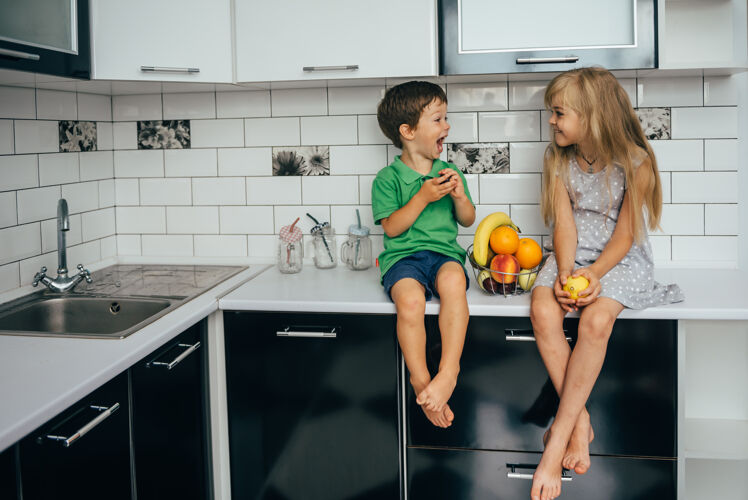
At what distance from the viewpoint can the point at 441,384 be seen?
1771 mm

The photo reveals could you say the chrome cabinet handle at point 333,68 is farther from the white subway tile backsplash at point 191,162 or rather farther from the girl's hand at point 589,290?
the girl's hand at point 589,290

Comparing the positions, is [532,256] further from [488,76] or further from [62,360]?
[62,360]

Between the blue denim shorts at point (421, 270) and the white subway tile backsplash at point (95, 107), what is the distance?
3.88 ft

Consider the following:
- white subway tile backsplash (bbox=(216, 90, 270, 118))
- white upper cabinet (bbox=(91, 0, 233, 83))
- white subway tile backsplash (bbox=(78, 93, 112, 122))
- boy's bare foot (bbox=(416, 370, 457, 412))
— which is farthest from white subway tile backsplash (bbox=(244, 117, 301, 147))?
boy's bare foot (bbox=(416, 370, 457, 412))

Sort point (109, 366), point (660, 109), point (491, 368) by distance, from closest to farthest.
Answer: point (109, 366)
point (491, 368)
point (660, 109)

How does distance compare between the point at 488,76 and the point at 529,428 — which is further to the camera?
the point at 488,76

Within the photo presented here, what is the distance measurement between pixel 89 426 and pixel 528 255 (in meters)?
1.18

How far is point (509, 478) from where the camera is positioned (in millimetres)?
1898

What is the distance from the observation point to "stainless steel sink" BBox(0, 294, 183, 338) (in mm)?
1947

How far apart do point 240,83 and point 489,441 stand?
49.4 inches

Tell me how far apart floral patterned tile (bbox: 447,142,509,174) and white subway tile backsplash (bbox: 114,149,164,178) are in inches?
40.5

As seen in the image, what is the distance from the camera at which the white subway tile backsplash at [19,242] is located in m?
2.01

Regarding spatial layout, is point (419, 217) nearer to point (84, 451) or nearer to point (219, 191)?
point (219, 191)

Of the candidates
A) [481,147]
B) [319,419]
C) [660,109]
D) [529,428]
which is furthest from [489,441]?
[660,109]
